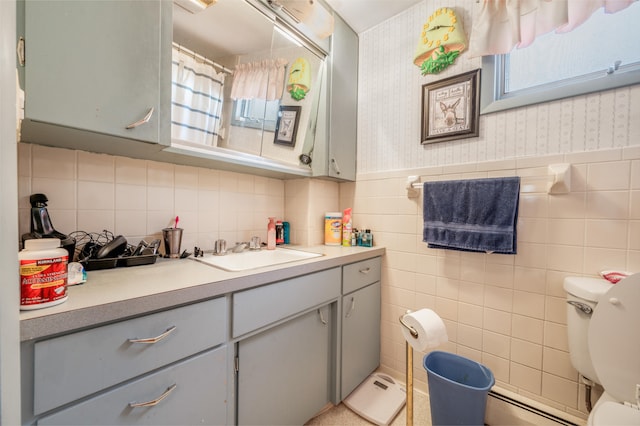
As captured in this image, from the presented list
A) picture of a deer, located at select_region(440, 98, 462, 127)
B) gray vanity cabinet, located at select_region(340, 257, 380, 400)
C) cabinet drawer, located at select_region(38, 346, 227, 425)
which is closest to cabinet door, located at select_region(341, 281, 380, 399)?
gray vanity cabinet, located at select_region(340, 257, 380, 400)

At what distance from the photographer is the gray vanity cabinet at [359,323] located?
54.9 inches

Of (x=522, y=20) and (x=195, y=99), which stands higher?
(x=522, y=20)

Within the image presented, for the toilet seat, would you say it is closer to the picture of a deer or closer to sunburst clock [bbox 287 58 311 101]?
the picture of a deer

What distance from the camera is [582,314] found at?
3.25 feet

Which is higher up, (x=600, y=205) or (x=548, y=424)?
(x=600, y=205)

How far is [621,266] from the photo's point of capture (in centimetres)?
102

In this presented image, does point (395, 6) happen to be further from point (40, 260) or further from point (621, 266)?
point (40, 260)

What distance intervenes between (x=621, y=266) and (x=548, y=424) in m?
0.79

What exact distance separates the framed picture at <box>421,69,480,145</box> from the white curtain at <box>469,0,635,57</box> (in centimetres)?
16

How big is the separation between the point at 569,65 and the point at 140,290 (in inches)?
80.3

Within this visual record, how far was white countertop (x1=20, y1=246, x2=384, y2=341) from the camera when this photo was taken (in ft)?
1.83

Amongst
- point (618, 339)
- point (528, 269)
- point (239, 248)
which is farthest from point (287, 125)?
point (618, 339)

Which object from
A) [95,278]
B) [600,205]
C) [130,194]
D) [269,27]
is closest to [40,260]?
[95,278]

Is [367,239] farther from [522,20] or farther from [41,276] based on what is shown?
[41,276]
